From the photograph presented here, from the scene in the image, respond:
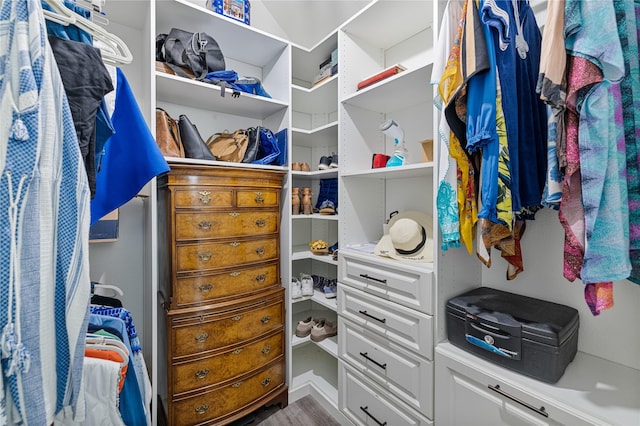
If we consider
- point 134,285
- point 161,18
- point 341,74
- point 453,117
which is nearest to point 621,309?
point 453,117

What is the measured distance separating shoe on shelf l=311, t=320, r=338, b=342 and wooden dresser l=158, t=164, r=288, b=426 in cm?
28

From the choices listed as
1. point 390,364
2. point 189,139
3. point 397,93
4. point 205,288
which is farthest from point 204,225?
point 397,93

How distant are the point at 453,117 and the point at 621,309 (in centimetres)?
96

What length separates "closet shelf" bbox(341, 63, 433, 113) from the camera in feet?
4.55

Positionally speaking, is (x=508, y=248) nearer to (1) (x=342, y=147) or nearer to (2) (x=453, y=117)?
(2) (x=453, y=117)

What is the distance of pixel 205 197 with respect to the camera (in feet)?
5.00

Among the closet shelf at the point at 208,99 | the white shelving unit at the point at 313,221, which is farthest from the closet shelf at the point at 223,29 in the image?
the closet shelf at the point at 208,99

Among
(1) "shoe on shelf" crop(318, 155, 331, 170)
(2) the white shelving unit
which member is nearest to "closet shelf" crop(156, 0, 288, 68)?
(2) the white shelving unit

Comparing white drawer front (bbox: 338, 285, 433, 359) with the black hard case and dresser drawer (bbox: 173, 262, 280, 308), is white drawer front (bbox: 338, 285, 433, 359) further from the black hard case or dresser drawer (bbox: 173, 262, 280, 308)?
dresser drawer (bbox: 173, 262, 280, 308)

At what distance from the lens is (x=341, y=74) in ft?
5.72

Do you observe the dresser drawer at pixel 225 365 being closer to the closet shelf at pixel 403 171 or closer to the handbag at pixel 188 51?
the closet shelf at pixel 403 171

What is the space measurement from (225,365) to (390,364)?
907 mm

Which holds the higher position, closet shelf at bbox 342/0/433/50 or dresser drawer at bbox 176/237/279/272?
closet shelf at bbox 342/0/433/50

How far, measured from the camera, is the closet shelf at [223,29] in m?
1.54
